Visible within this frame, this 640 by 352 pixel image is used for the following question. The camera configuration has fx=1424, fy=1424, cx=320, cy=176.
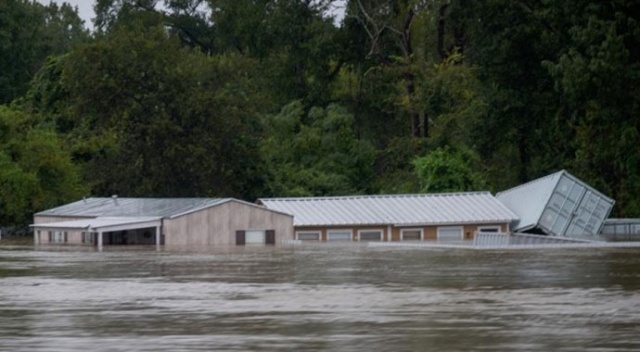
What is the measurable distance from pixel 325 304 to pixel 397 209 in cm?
4119

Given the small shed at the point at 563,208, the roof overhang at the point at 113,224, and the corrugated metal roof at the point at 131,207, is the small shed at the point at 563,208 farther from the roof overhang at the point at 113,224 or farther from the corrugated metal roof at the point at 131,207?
the roof overhang at the point at 113,224

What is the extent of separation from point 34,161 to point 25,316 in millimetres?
48908

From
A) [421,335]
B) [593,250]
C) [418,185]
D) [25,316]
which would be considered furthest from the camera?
[418,185]

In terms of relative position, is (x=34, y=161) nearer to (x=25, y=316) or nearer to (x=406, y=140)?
(x=406, y=140)

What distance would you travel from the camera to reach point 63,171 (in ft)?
253

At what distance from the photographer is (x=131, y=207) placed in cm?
6950

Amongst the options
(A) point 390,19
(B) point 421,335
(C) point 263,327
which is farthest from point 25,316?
(A) point 390,19

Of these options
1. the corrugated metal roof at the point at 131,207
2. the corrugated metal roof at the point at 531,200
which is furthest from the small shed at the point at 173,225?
the corrugated metal roof at the point at 531,200

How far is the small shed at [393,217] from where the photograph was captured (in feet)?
229

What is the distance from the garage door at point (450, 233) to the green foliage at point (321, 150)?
478 inches

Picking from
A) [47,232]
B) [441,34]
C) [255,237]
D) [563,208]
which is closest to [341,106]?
[441,34]

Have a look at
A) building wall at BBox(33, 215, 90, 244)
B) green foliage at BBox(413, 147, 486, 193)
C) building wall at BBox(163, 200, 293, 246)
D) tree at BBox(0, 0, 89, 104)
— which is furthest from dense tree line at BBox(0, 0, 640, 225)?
tree at BBox(0, 0, 89, 104)

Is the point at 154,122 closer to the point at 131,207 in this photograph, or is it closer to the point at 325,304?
the point at 131,207

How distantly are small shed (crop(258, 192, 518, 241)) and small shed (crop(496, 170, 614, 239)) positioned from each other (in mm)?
1199
